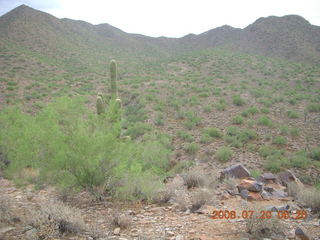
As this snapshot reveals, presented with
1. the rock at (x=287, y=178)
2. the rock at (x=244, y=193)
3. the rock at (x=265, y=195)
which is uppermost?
the rock at (x=244, y=193)

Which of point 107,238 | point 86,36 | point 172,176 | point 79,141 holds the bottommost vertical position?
point 172,176

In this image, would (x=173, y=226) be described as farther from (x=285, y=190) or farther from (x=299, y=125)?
(x=299, y=125)

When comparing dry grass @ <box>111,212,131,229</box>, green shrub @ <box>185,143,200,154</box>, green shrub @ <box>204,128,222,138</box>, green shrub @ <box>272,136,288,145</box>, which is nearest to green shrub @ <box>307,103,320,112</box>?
green shrub @ <box>272,136,288,145</box>

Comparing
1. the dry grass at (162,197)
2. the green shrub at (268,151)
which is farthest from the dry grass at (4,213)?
the green shrub at (268,151)

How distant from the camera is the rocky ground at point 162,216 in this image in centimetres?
445

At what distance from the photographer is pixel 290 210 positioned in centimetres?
586

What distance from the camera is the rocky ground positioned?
4.45 m

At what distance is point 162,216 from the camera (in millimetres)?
5602

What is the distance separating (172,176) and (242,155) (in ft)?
12.9

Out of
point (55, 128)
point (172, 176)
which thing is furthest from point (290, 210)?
point (55, 128)

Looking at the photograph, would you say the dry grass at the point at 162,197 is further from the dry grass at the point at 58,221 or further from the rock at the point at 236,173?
the rock at the point at 236,173

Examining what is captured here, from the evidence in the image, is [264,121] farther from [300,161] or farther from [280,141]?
[300,161]
